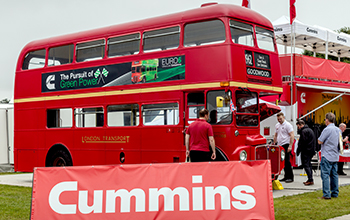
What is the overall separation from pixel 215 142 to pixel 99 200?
4.49 m

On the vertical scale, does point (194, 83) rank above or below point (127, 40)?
below

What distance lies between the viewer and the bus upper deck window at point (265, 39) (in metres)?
12.2

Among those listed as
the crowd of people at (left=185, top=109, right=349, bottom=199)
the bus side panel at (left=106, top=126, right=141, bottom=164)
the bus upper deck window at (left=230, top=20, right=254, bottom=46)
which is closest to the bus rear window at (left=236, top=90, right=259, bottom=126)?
the crowd of people at (left=185, top=109, right=349, bottom=199)

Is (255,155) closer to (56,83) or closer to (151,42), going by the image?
(151,42)

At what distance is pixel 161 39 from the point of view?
12.4 meters

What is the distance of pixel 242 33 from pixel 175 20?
5.47ft

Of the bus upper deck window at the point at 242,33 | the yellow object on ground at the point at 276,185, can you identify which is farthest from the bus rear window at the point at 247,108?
the yellow object on ground at the point at 276,185

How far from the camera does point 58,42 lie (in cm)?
1475

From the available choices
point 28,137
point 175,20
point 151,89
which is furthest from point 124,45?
point 28,137

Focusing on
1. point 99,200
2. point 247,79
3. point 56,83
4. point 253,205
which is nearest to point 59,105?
point 56,83

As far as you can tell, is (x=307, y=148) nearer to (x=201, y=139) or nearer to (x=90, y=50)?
(x=201, y=139)

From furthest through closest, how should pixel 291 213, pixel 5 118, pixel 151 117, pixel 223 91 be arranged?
1. pixel 5 118
2. pixel 151 117
3. pixel 223 91
4. pixel 291 213

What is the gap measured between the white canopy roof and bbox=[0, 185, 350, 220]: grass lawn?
1031cm

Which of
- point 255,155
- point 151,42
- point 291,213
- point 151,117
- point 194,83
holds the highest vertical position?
point 151,42
